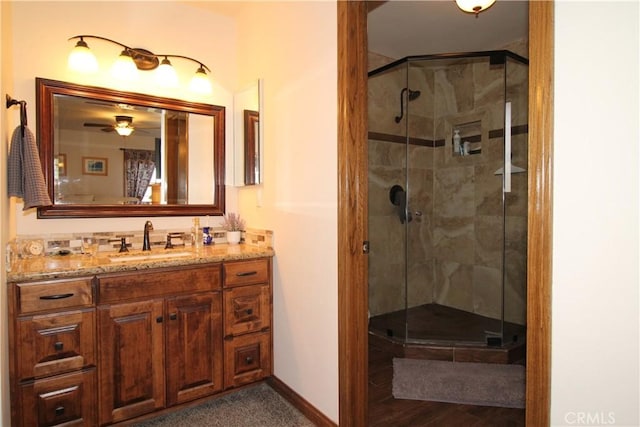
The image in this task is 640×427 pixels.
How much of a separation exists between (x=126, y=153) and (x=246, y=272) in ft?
3.82

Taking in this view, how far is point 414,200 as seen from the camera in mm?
3889

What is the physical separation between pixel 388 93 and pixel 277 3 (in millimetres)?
1622

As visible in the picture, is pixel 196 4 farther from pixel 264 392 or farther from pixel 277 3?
pixel 264 392

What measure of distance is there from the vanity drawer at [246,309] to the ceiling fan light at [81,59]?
5.24 ft

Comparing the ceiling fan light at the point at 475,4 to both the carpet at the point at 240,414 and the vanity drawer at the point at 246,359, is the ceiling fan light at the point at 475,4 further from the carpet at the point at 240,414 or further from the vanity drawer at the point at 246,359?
the carpet at the point at 240,414

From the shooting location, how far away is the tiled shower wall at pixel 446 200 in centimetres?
343

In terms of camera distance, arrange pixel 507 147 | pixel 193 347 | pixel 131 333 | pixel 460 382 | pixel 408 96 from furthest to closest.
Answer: pixel 408 96 → pixel 507 147 → pixel 460 382 → pixel 193 347 → pixel 131 333

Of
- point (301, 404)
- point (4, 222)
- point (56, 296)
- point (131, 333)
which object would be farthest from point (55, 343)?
point (301, 404)

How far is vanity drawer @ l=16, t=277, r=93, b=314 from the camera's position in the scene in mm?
1672

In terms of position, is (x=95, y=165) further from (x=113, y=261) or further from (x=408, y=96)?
(x=408, y=96)

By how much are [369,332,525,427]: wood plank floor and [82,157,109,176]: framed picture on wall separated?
2259mm

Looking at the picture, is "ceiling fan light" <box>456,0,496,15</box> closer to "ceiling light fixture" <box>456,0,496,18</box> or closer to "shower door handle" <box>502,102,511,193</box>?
"ceiling light fixture" <box>456,0,496,18</box>

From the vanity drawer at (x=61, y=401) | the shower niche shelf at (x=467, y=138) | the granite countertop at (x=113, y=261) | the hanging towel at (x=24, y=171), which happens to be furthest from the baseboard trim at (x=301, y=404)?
the shower niche shelf at (x=467, y=138)

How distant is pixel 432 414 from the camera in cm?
212
